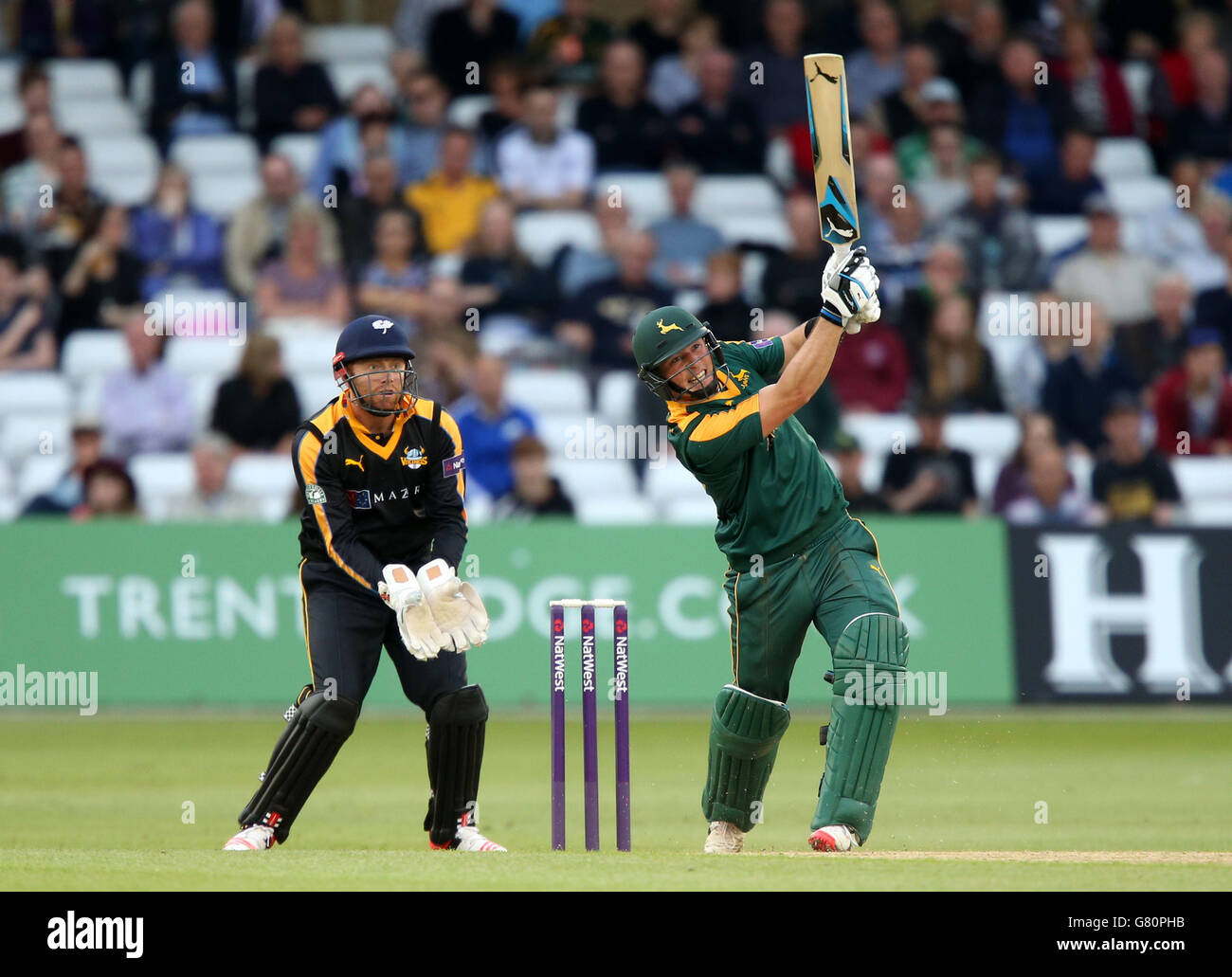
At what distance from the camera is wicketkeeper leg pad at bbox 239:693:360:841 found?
7.55 metres

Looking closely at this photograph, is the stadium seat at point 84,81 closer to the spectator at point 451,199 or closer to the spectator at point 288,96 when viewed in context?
the spectator at point 288,96

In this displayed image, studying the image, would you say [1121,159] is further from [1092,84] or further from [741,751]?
[741,751]

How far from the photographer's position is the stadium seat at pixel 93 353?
51.2 ft

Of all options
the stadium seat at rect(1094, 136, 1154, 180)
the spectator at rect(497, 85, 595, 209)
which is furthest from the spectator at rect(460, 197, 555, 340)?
the stadium seat at rect(1094, 136, 1154, 180)

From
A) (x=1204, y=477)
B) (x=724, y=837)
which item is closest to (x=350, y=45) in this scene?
(x=1204, y=477)

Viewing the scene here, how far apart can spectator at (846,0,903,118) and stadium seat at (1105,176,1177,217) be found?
222 centimetres

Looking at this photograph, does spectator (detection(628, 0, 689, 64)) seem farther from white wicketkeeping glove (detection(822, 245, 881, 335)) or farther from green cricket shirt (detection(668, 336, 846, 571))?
white wicketkeeping glove (detection(822, 245, 881, 335))

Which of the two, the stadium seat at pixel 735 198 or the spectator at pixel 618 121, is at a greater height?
the spectator at pixel 618 121

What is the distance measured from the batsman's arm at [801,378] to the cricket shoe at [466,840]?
6.49ft

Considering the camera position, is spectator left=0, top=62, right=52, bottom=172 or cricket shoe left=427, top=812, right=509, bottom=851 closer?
cricket shoe left=427, top=812, right=509, bottom=851

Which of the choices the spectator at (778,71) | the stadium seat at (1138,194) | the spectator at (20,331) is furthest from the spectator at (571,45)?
the spectator at (20,331)

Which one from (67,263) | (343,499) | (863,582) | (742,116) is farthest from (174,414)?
(863,582)

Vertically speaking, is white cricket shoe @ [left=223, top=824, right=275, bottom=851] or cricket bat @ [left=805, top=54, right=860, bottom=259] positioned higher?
cricket bat @ [left=805, top=54, right=860, bottom=259]

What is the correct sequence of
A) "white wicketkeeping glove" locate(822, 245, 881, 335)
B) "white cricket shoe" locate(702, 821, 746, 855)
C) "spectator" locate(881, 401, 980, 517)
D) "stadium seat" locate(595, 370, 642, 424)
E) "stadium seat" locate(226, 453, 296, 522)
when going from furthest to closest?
"stadium seat" locate(595, 370, 642, 424) < "stadium seat" locate(226, 453, 296, 522) < "spectator" locate(881, 401, 980, 517) < "white cricket shoe" locate(702, 821, 746, 855) < "white wicketkeeping glove" locate(822, 245, 881, 335)
